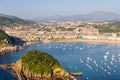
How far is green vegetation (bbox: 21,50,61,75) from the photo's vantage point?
Result: 3862 centimetres

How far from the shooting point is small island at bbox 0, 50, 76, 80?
38094 mm

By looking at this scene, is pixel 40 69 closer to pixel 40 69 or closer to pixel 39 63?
pixel 40 69

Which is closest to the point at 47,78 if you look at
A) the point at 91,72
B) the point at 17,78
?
the point at 17,78

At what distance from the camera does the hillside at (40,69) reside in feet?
125

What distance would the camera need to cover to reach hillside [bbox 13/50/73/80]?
3812 centimetres

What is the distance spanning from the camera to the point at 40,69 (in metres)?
38.6

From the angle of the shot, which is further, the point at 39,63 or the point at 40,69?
the point at 39,63

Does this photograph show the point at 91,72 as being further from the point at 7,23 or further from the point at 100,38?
the point at 7,23

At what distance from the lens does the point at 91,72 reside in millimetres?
45062

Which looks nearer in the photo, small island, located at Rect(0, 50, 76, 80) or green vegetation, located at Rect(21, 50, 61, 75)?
small island, located at Rect(0, 50, 76, 80)

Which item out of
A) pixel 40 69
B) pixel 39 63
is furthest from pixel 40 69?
pixel 39 63

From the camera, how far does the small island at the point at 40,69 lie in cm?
3809

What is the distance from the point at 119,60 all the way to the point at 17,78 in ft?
84.5

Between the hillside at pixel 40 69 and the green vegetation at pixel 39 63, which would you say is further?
the green vegetation at pixel 39 63
